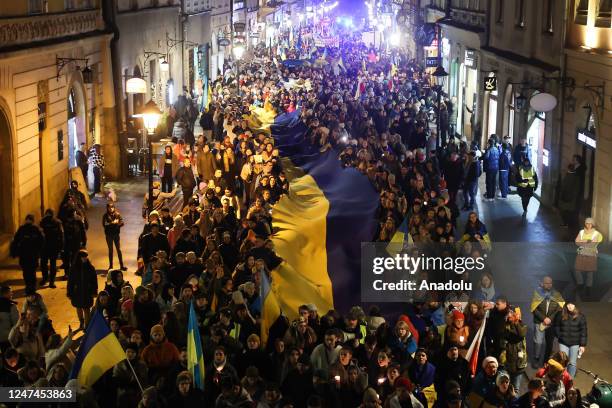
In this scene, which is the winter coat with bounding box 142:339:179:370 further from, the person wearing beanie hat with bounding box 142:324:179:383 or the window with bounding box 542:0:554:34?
the window with bounding box 542:0:554:34

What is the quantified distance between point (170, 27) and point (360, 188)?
25.0m

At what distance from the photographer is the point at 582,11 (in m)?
26.2

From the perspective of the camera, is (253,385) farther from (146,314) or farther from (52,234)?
(52,234)

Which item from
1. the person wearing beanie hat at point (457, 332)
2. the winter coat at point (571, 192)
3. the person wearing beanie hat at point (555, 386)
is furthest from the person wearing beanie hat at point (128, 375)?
the winter coat at point (571, 192)

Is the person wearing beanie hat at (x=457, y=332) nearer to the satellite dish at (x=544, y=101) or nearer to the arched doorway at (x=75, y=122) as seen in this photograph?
the satellite dish at (x=544, y=101)

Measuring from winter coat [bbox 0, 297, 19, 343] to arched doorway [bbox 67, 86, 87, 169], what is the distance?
14442 millimetres

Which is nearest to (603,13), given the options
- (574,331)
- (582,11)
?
(582,11)

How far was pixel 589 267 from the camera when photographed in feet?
60.9

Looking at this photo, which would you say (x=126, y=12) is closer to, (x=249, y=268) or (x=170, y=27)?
(x=170, y=27)

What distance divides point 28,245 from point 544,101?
1402 centimetres

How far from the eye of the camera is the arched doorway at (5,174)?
2270 cm

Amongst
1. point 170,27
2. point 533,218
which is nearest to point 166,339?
point 533,218

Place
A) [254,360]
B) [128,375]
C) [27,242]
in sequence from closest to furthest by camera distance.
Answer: [128,375] → [254,360] → [27,242]

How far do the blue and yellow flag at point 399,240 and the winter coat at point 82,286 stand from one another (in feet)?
15.2
